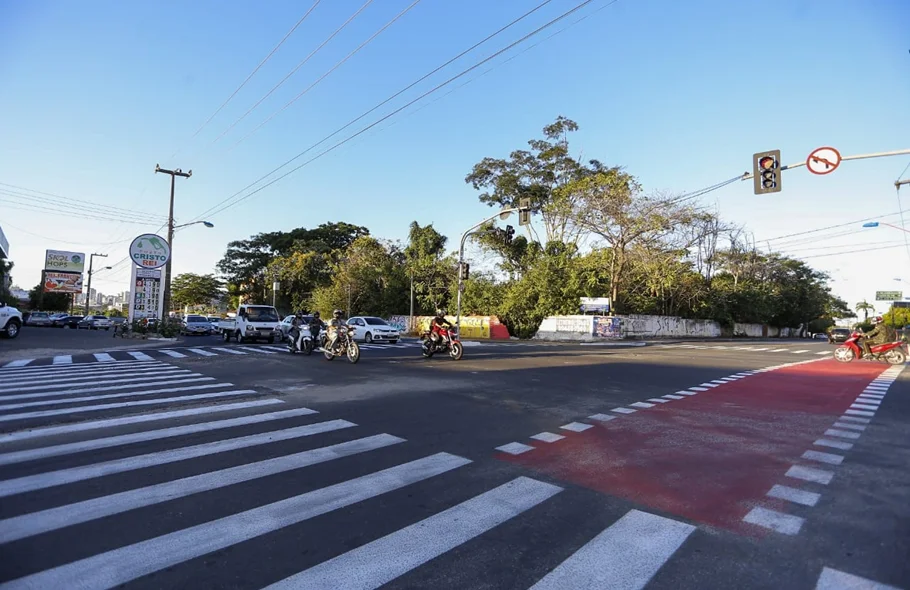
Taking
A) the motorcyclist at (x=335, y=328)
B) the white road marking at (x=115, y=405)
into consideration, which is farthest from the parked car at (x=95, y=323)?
the white road marking at (x=115, y=405)

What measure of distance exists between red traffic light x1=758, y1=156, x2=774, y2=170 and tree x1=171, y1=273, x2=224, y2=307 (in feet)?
235

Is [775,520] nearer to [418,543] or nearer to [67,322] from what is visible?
[418,543]

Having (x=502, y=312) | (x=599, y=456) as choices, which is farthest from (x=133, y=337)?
(x=599, y=456)

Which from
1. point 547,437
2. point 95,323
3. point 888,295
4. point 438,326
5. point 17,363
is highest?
point 888,295

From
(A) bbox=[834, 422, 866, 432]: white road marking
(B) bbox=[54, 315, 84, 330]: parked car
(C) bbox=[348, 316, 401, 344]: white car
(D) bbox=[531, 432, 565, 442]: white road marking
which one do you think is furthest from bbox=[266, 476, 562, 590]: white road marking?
(B) bbox=[54, 315, 84, 330]: parked car

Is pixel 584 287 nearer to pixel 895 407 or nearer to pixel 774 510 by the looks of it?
pixel 895 407

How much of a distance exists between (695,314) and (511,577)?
50434 millimetres

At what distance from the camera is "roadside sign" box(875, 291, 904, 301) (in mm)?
76688

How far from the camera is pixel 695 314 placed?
47.8 meters

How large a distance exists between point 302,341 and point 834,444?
586 inches

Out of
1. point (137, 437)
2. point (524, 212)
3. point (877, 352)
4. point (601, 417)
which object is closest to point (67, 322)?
point (524, 212)

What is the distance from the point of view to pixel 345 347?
1471 cm

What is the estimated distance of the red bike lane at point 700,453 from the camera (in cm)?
412

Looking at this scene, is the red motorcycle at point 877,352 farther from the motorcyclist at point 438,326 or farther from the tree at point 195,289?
the tree at point 195,289
